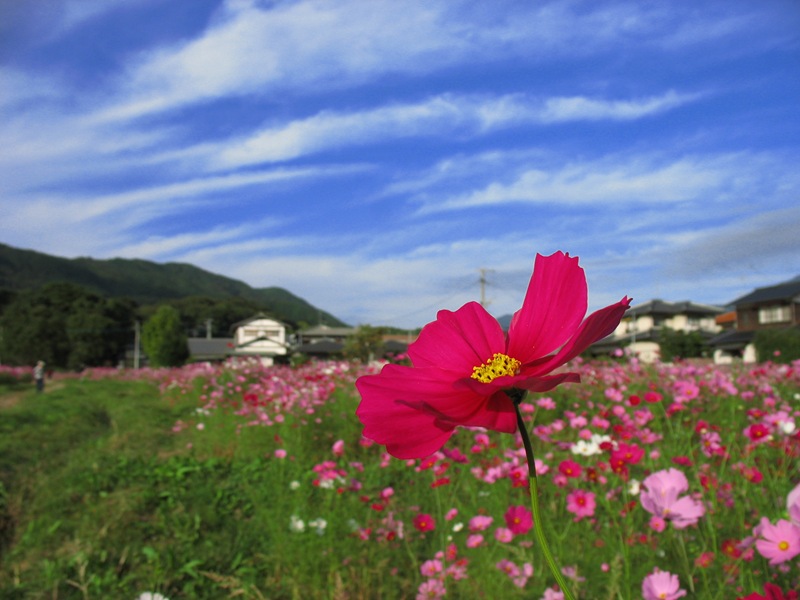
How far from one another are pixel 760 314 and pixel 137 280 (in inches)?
4844

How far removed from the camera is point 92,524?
9.77 feet

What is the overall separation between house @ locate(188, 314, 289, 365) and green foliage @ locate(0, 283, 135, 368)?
649cm

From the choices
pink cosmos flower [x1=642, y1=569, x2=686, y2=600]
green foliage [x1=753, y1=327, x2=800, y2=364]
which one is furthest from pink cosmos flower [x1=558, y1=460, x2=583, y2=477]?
green foliage [x1=753, y1=327, x2=800, y2=364]

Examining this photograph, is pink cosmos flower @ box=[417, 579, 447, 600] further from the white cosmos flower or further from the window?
the window

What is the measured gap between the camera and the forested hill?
98812 millimetres

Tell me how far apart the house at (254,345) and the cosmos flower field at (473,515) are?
39.5 m

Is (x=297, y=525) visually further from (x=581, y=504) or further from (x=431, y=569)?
(x=581, y=504)

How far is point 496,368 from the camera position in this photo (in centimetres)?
42

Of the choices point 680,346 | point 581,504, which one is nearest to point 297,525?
point 581,504

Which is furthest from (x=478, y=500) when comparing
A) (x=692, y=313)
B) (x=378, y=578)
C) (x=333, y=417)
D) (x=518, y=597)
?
(x=692, y=313)

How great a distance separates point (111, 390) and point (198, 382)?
3813mm

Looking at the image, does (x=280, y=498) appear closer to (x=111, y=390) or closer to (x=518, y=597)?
(x=518, y=597)

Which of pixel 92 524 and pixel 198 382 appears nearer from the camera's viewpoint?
pixel 92 524

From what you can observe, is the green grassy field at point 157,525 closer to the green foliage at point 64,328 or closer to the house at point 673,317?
the green foliage at point 64,328
